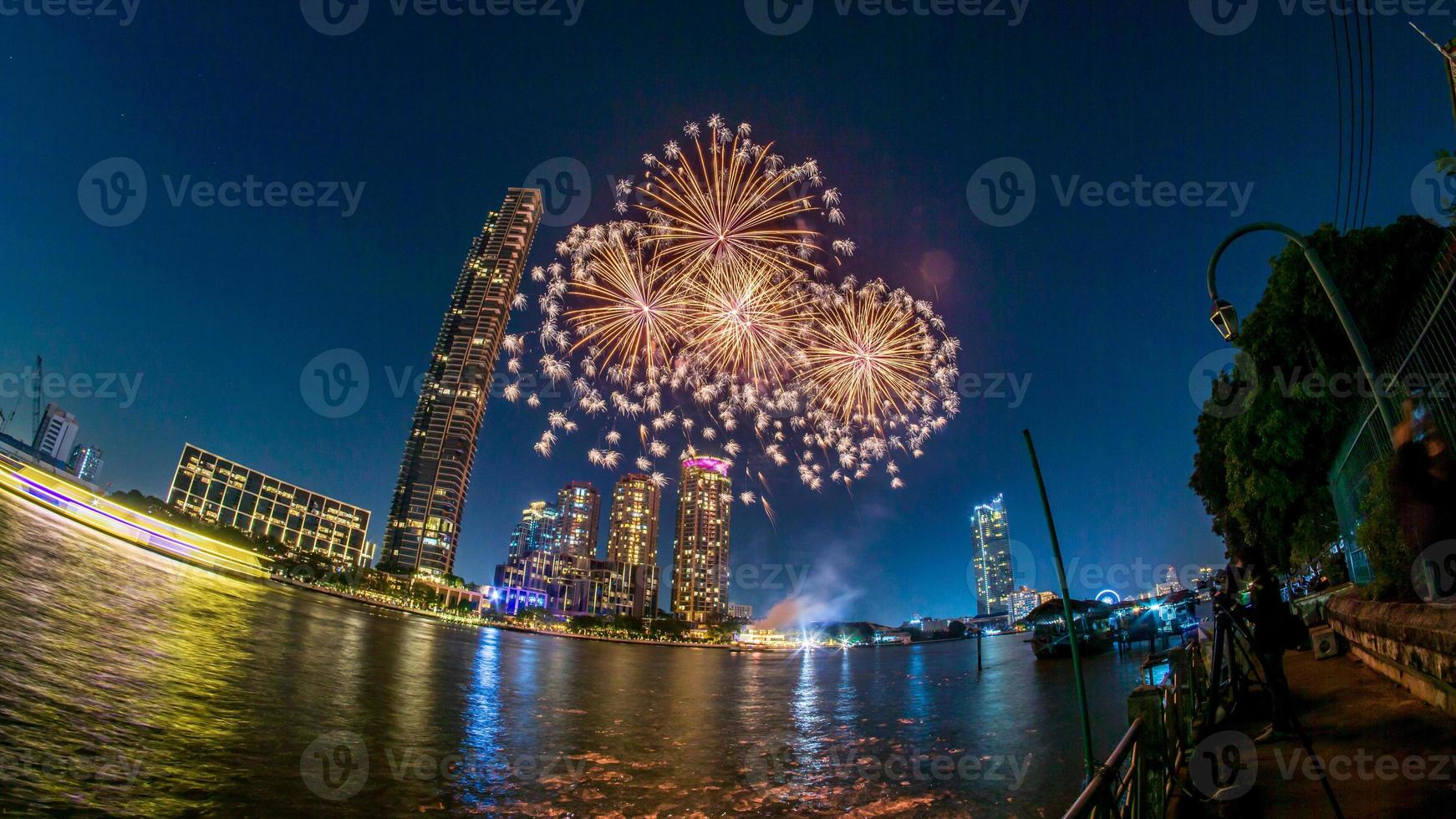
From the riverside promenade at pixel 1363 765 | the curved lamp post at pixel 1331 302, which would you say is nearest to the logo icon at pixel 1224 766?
the riverside promenade at pixel 1363 765

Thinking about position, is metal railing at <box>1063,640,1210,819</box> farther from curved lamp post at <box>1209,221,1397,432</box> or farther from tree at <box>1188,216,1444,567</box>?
tree at <box>1188,216,1444,567</box>

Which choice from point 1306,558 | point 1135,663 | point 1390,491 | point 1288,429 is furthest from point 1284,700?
point 1135,663

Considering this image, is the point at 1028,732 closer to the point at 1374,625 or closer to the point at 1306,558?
the point at 1374,625

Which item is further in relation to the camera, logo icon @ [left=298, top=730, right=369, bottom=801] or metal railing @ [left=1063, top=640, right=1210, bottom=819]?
logo icon @ [left=298, top=730, right=369, bottom=801]

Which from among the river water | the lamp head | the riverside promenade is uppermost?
the lamp head

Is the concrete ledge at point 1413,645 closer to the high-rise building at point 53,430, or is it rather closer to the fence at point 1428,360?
the fence at point 1428,360

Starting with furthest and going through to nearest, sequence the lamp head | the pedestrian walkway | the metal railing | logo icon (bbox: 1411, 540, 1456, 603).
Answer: the lamp head
logo icon (bbox: 1411, 540, 1456, 603)
the pedestrian walkway
the metal railing

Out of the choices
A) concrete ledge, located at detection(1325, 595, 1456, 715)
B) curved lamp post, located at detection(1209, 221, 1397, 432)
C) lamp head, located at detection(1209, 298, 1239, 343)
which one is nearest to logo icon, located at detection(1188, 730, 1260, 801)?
concrete ledge, located at detection(1325, 595, 1456, 715)
